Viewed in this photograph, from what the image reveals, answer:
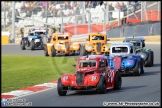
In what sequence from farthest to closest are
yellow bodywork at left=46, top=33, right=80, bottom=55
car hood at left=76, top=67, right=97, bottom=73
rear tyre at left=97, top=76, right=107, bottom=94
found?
yellow bodywork at left=46, top=33, right=80, bottom=55
car hood at left=76, top=67, right=97, bottom=73
rear tyre at left=97, top=76, right=107, bottom=94

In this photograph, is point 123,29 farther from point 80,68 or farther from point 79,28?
point 80,68

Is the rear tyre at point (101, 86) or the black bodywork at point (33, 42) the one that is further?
the black bodywork at point (33, 42)

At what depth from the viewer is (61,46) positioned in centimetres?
3191

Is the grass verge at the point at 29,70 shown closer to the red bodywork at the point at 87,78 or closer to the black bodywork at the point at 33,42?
the red bodywork at the point at 87,78

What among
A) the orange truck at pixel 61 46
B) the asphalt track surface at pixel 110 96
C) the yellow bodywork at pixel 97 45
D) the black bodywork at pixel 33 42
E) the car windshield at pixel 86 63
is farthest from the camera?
the black bodywork at pixel 33 42

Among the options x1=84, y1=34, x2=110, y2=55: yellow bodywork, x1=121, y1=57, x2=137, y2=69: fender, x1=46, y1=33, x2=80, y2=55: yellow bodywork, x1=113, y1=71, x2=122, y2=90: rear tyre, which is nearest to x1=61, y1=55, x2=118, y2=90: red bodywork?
x1=113, y1=71, x2=122, y2=90: rear tyre

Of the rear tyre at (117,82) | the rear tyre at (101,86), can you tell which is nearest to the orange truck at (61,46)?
the rear tyre at (117,82)

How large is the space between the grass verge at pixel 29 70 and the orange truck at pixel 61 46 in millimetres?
2413

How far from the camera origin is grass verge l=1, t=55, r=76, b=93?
757 inches

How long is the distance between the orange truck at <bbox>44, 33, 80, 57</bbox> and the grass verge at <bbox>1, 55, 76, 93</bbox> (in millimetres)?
2413

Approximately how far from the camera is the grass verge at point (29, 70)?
19.2 m

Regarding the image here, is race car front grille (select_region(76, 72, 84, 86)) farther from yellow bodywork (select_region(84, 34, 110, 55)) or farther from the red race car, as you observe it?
yellow bodywork (select_region(84, 34, 110, 55))

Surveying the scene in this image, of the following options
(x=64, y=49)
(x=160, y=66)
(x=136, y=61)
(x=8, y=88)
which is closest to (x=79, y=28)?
(x=64, y=49)

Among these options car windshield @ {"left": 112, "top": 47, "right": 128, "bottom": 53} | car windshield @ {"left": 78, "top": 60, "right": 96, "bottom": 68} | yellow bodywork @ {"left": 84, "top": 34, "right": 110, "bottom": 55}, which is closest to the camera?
car windshield @ {"left": 78, "top": 60, "right": 96, "bottom": 68}
